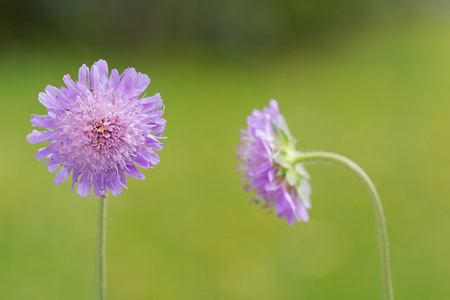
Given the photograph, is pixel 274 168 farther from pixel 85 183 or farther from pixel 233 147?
pixel 233 147

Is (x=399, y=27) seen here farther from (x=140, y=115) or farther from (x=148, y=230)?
(x=140, y=115)

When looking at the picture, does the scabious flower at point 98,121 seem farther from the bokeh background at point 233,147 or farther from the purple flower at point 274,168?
the bokeh background at point 233,147

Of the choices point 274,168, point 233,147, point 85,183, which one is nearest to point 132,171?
point 85,183

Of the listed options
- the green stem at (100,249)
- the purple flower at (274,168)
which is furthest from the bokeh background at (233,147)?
the green stem at (100,249)

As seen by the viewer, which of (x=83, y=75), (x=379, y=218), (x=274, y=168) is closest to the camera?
(x=83, y=75)

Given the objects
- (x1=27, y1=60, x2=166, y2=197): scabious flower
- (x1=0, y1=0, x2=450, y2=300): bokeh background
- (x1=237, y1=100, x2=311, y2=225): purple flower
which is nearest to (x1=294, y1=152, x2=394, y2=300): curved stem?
(x1=237, y1=100, x2=311, y2=225): purple flower

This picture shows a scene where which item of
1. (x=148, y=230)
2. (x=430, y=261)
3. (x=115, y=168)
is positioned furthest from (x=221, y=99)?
(x=115, y=168)
